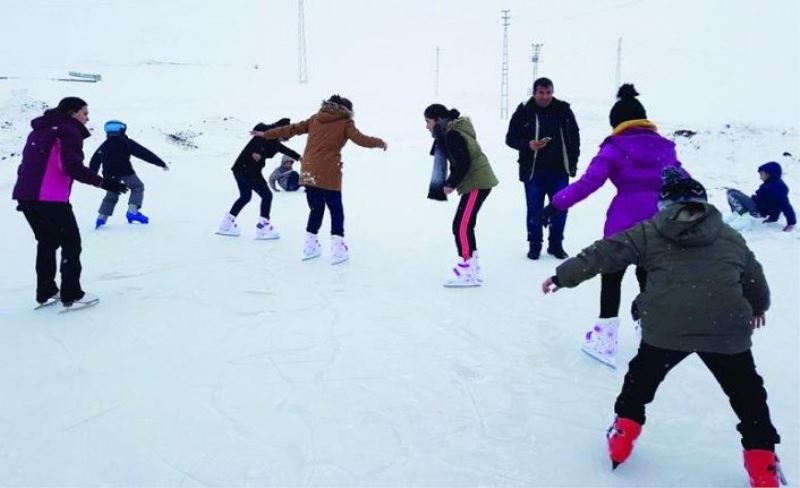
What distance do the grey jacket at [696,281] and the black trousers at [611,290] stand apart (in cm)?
123

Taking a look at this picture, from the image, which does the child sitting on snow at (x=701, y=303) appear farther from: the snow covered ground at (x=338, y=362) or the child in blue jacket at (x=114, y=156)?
the child in blue jacket at (x=114, y=156)

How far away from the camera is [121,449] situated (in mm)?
3000

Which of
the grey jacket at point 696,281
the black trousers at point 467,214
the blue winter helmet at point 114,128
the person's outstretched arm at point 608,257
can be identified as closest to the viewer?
the grey jacket at point 696,281

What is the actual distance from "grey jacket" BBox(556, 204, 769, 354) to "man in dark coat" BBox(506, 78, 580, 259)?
393 centimetres

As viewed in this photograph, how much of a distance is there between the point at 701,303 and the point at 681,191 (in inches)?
19.8

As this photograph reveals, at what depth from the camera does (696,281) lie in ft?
8.46

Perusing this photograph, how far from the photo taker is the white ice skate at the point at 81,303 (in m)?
5.05

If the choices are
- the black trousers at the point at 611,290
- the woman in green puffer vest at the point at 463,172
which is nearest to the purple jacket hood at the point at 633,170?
the black trousers at the point at 611,290

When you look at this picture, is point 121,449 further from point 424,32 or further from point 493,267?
point 424,32

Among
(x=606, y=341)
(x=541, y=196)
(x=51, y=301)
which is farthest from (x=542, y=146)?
(x=51, y=301)

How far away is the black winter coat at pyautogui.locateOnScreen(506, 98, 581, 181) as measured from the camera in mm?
6609

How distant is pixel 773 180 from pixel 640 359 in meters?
6.75

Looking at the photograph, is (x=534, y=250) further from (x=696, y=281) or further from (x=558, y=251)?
(x=696, y=281)

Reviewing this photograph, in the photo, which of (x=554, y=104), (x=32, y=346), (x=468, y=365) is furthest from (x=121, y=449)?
(x=554, y=104)
